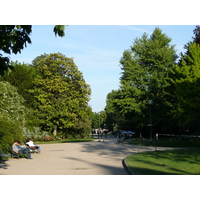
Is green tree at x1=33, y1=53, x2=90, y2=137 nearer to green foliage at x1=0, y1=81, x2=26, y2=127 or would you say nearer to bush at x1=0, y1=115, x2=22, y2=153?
green foliage at x1=0, y1=81, x2=26, y2=127

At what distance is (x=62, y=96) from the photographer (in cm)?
5331

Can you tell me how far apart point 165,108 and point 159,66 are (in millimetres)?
7422

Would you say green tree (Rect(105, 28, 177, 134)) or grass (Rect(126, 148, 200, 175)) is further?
green tree (Rect(105, 28, 177, 134))

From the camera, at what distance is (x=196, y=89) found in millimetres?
32781

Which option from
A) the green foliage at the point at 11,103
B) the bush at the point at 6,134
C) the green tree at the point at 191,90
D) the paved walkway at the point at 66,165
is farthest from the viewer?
the green foliage at the point at 11,103

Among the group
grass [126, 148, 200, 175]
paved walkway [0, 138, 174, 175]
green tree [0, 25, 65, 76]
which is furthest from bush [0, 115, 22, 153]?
green tree [0, 25, 65, 76]

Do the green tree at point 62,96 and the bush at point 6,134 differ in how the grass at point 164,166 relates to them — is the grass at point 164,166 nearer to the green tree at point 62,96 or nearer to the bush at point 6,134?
the bush at point 6,134

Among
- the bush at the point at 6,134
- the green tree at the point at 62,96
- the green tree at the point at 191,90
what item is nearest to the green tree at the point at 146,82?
the green tree at the point at 62,96

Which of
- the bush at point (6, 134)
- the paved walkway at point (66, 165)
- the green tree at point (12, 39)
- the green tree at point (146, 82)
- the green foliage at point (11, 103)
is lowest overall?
the paved walkway at point (66, 165)

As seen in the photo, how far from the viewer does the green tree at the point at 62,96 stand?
52.1 metres

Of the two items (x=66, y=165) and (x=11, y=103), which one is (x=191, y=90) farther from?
(x=66, y=165)

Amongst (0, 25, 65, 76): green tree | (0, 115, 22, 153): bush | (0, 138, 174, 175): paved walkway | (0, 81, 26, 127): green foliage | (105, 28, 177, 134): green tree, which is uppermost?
(105, 28, 177, 134): green tree

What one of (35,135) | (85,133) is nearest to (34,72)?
(85,133)

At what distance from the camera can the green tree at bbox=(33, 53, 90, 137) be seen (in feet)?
171
